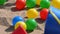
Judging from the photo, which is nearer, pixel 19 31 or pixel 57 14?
pixel 57 14

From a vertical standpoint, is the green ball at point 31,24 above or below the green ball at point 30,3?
below

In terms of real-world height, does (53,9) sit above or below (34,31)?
above

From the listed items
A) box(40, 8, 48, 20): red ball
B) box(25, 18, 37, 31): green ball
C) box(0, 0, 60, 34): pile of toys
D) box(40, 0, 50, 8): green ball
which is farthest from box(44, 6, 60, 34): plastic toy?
box(40, 0, 50, 8): green ball

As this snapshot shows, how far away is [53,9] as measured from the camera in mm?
1812

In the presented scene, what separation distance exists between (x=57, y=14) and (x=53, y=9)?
68 millimetres

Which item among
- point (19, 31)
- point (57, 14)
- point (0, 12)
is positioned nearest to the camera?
point (57, 14)

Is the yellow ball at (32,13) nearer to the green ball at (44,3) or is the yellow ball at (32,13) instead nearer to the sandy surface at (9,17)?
the sandy surface at (9,17)

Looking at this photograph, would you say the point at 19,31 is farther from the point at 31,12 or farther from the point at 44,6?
the point at 44,6

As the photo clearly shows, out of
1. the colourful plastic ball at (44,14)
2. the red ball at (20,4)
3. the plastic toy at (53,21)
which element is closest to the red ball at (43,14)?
the colourful plastic ball at (44,14)

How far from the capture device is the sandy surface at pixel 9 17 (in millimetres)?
2155

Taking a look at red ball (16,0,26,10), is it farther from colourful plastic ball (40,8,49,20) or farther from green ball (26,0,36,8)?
colourful plastic ball (40,8,49,20)

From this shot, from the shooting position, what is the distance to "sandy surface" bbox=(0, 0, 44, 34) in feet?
7.07

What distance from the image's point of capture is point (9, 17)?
2.40 metres

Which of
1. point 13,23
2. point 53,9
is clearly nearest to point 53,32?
point 53,9
